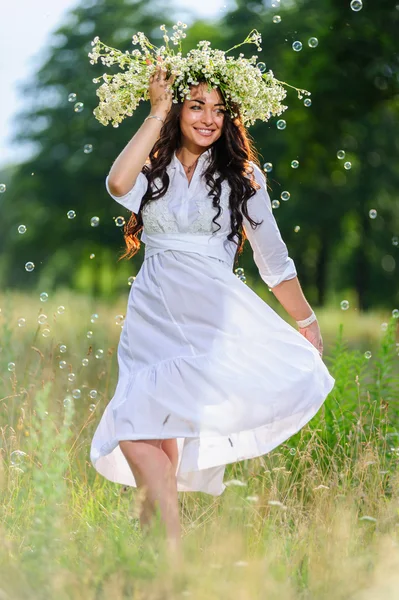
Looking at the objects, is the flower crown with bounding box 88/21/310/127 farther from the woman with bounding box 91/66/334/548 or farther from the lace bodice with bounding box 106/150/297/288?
the lace bodice with bounding box 106/150/297/288

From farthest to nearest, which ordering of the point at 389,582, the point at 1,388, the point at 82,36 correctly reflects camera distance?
the point at 82,36
the point at 1,388
the point at 389,582

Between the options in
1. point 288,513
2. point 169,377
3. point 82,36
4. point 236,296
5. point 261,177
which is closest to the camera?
point 169,377

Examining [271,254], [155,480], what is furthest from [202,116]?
[155,480]

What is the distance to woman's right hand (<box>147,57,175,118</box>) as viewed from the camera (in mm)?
4133

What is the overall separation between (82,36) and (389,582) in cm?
2277

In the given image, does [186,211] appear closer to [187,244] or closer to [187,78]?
Result: [187,244]

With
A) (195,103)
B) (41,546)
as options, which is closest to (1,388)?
(195,103)

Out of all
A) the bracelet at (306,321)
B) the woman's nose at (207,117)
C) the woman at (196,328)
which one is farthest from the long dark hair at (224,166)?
the bracelet at (306,321)

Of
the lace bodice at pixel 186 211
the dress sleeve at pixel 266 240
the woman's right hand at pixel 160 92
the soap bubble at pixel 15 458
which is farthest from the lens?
the soap bubble at pixel 15 458

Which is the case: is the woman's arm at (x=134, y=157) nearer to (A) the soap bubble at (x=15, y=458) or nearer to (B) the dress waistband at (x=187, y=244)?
(B) the dress waistband at (x=187, y=244)

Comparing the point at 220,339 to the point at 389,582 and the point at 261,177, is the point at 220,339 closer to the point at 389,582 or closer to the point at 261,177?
the point at 261,177

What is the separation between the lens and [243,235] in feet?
15.0

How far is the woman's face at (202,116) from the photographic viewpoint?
432 cm

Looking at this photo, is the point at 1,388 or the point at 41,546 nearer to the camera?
the point at 41,546
